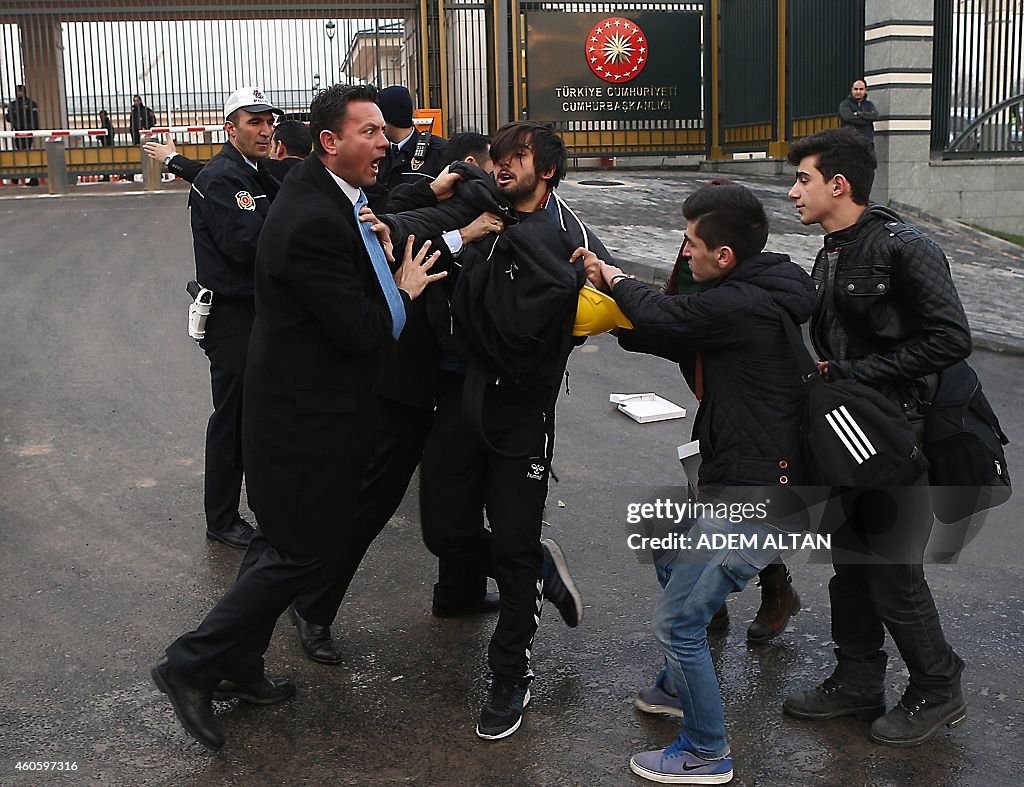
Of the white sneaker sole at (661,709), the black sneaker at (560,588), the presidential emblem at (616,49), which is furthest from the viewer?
the presidential emblem at (616,49)

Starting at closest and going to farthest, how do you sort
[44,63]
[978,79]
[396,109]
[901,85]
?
→ [396,109] → [901,85] → [978,79] → [44,63]

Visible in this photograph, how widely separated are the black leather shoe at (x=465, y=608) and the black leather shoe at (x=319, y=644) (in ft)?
1.50

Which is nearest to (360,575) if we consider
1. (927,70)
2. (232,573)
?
(232,573)

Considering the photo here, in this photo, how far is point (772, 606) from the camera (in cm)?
427

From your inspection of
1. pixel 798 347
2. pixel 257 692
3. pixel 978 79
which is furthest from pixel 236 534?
pixel 978 79

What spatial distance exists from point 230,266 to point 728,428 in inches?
110

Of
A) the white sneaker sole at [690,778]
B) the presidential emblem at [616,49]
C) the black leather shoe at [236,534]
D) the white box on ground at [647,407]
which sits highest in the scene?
the presidential emblem at [616,49]

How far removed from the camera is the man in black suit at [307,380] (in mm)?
3398

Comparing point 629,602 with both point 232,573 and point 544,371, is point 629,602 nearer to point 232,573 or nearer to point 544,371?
point 544,371

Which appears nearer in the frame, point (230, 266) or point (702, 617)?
point (702, 617)

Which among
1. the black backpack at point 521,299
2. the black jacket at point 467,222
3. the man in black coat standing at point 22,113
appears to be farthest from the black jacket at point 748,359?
the man in black coat standing at point 22,113

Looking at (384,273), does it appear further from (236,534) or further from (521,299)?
(236,534)

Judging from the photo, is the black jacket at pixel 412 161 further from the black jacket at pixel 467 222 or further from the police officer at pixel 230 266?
the black jacket at pixel 467 222

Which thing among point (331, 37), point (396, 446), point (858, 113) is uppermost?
point (331, 37)
